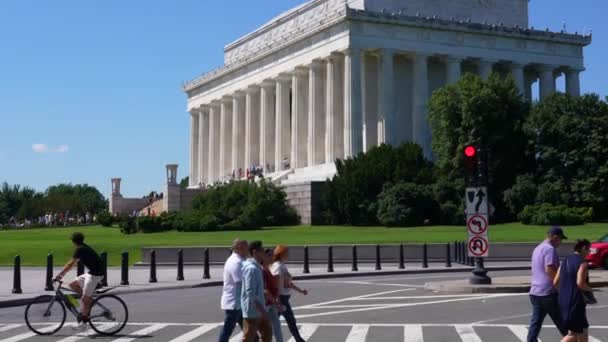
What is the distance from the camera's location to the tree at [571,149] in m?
65.2

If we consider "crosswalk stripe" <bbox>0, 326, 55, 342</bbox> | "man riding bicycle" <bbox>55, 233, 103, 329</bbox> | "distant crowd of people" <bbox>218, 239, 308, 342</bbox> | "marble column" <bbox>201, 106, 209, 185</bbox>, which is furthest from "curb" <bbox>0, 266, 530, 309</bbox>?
"marble column" <bbox>201, 106, 209, 185</bbox>

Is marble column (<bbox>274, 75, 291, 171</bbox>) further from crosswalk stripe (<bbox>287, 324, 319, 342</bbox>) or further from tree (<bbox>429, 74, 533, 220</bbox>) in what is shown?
crosswalk stripe (<bbox>287, 324, 319, 342</bbox>)

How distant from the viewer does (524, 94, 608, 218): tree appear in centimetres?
6525

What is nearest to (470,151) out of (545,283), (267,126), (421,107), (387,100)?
(545,283)

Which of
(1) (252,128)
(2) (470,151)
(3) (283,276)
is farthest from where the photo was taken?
(1) (252,128)

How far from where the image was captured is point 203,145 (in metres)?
117

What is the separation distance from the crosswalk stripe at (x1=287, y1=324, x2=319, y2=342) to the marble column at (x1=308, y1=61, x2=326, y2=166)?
65.9 metres

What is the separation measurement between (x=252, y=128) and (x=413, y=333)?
85.4 meters

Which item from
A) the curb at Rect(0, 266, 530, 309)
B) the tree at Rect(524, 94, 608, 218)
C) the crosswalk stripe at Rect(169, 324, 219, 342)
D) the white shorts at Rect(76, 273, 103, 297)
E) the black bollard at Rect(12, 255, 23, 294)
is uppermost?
the tree at Rect(524, 94, 608, 218)

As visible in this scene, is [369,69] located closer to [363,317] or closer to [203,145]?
[203,145]

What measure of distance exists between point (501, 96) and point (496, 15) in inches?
1039

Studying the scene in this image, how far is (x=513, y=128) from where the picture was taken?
2741 inches

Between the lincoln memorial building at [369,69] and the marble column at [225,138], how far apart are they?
754 centimetres

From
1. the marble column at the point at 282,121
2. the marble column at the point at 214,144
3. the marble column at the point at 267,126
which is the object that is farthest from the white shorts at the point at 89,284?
the marble column at the point at 214,144
